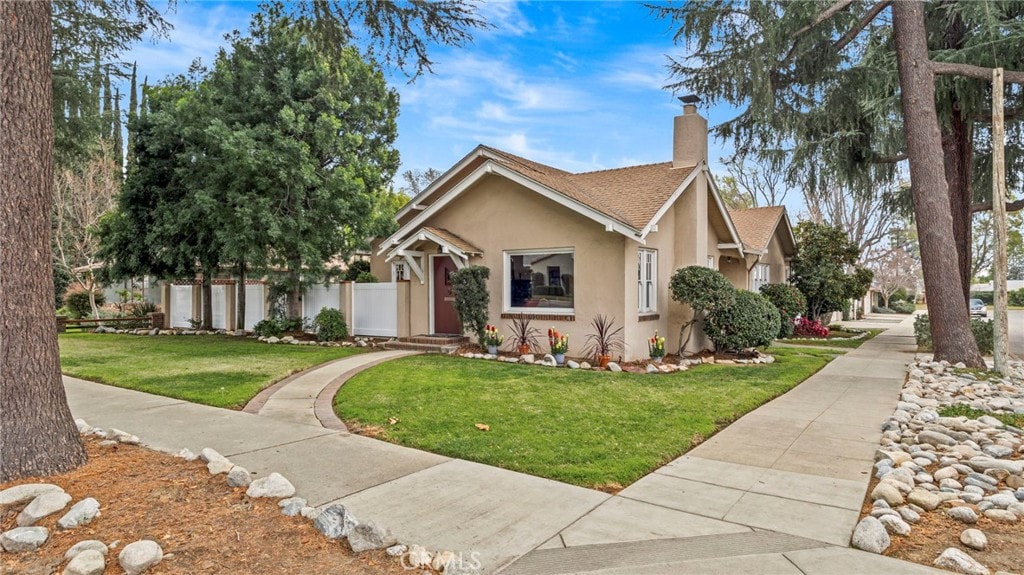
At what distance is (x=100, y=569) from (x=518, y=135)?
1927 centimetres

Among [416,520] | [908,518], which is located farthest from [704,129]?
[416,520]

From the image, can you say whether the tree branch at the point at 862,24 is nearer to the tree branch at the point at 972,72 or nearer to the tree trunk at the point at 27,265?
the tree branch at the point at 972,72

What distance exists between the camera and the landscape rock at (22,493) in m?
3.82

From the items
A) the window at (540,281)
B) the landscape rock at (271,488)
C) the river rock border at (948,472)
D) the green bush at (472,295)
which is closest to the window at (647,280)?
the window at (540,281)

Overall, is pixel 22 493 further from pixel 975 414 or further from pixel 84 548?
pixel 975 414

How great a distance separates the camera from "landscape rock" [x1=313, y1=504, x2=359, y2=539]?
11.9ft

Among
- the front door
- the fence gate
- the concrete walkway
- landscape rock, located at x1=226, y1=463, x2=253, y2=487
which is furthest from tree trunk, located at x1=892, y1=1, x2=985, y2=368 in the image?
landscape rock, located at x1=226, y1=463, x2=253, y2=487

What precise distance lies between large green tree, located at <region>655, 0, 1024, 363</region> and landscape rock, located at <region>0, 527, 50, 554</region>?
1388cm

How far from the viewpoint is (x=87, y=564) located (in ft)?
10.2

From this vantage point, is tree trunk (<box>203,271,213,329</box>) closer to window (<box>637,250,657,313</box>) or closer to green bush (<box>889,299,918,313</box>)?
window (<box>637,250,657,313</box>)

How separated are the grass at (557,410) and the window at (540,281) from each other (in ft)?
7.07

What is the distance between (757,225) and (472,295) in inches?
538

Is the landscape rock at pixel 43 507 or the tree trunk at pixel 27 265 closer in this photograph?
the landscape rock at pixel 43 507

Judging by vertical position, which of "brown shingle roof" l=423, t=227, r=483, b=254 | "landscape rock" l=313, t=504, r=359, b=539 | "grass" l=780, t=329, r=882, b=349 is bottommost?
"grass" l=780, t=329, r=882, b=349
